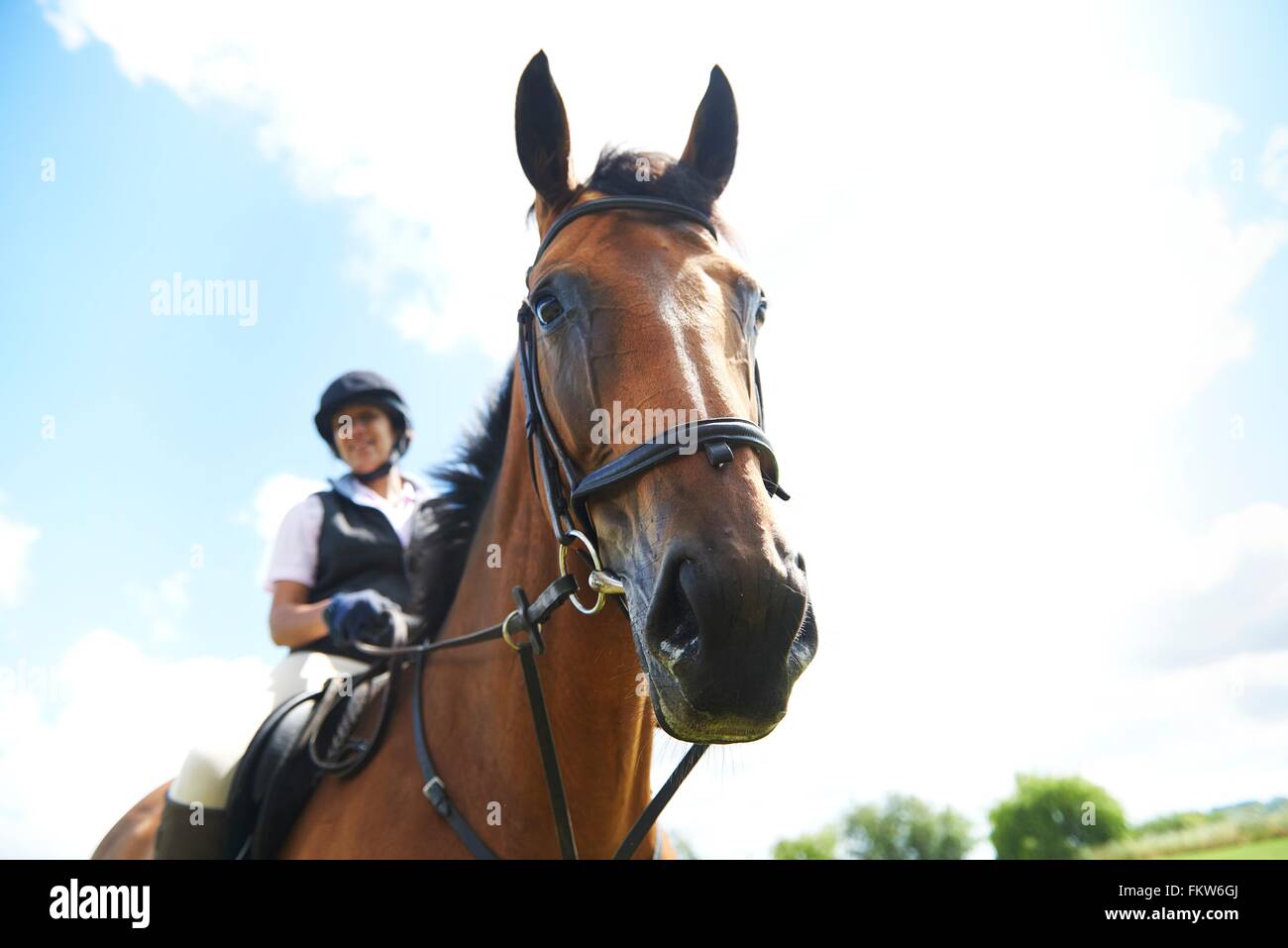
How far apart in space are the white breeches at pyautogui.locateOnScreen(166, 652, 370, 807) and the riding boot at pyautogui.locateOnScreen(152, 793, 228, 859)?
5cm

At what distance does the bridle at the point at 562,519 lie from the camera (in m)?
2.38

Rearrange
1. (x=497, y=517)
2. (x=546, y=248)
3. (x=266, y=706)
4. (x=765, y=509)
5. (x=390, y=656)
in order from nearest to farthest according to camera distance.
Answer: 1. (x=765, y=509)
2. (x=546, y=248)
3. (x=497, y=517)
4. (x=390, y=656)
5. (x=266, y=706)

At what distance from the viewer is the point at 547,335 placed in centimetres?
300

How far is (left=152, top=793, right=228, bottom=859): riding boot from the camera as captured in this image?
391 centimetres

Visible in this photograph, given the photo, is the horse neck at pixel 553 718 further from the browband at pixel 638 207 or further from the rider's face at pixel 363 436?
the rider's face at pixel 363 436

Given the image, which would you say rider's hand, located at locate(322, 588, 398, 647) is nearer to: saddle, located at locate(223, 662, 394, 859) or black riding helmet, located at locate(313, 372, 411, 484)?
saddle, located at locate(223, 662, 394, 859)

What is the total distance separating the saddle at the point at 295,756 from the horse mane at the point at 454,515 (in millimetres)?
424

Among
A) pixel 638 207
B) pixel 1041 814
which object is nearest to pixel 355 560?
pixel 638 207

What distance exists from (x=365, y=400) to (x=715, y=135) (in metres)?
3.61

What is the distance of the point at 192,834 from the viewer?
3.92 metres

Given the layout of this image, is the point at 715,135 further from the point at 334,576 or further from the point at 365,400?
the point at 365,400
